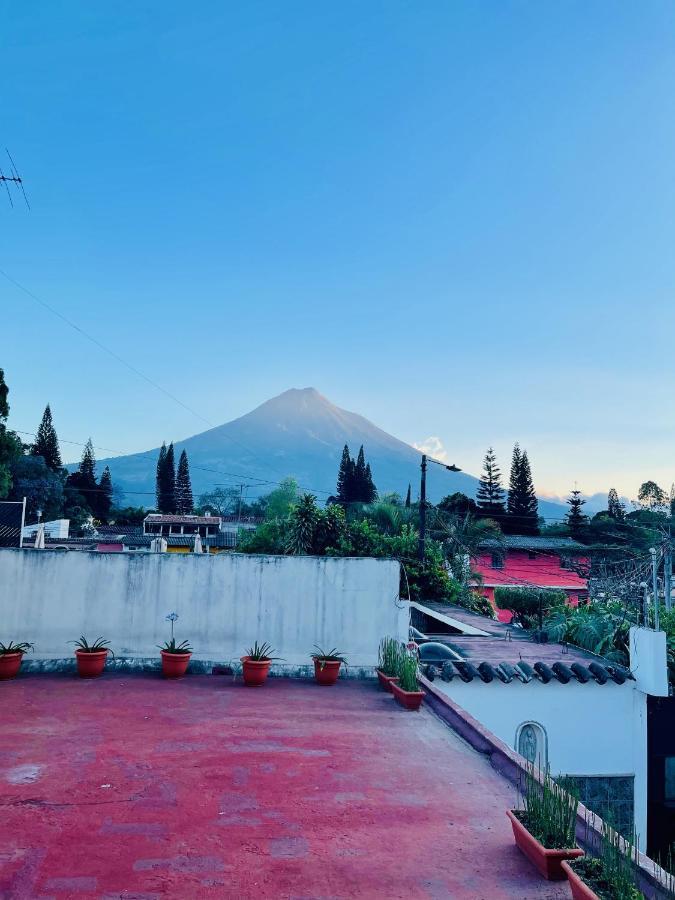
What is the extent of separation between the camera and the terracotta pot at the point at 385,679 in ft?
22.5

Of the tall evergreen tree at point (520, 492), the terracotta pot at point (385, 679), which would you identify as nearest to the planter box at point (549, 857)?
the terracotta pot at point (385, 679)

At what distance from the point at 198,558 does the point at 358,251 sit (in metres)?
12.6

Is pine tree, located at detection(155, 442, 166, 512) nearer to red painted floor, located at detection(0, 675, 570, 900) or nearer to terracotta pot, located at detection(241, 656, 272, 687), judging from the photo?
terracotta pot, located at detection(241, 656, 272, 687)

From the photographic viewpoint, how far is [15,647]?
708 centimetres

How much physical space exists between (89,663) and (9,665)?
897 millimetres

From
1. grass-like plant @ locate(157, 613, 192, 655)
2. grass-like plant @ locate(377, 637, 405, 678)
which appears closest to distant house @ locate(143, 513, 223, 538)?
grass-like plant @ locate(157, 613, 192, 655)

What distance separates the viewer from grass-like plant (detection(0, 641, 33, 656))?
6.80 metres

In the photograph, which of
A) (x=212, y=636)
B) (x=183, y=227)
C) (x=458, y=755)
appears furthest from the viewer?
(x=183, y=227)

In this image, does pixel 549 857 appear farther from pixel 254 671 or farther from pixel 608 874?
pixel 254 671

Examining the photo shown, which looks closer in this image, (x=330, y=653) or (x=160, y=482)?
(x=330, y=653)

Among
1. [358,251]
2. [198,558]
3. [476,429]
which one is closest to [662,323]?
[358,251]

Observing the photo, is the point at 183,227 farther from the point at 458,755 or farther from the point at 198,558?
the point at 458,755

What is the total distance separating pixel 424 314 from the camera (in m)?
19.1

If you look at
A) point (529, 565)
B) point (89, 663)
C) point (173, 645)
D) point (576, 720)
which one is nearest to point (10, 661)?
point (89, 663)
